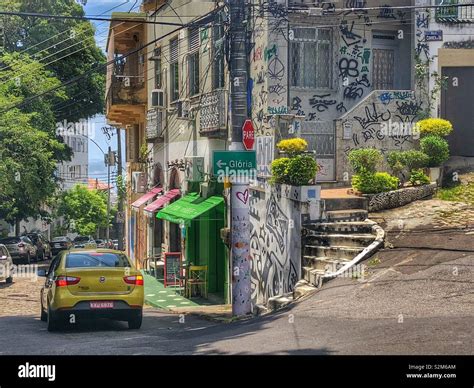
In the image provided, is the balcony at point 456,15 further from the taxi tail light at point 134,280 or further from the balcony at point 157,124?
the taxi tail light at point 134,280

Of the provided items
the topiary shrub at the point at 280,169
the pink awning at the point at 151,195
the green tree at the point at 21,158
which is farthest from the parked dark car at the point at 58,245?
the topiary shrub at the point at 280,169

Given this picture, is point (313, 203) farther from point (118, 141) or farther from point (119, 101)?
point (118, 141)

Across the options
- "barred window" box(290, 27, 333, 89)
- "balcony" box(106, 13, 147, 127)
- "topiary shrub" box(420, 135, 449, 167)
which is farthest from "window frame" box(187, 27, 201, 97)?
"topiary shrub" box(420, 135, 449, 167)

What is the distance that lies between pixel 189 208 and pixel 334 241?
795cm

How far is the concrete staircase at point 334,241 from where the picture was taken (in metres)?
15.6

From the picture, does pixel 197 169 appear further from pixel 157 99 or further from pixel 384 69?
pixel 384 69

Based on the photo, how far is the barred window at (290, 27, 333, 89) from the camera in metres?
21.4

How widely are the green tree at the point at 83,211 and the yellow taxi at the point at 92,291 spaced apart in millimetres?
60026

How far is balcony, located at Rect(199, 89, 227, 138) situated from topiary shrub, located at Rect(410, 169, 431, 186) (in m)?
5.50

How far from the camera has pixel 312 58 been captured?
21750 mm

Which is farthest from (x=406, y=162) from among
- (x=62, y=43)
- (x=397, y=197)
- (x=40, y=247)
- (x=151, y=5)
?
(x=62, y=43)

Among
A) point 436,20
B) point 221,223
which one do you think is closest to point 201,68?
point 221,223

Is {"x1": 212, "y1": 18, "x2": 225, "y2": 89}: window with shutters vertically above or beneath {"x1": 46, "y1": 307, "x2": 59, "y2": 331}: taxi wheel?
above

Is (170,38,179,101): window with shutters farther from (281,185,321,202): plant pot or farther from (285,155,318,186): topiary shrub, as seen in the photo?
(281,185,321,202): plant pot
